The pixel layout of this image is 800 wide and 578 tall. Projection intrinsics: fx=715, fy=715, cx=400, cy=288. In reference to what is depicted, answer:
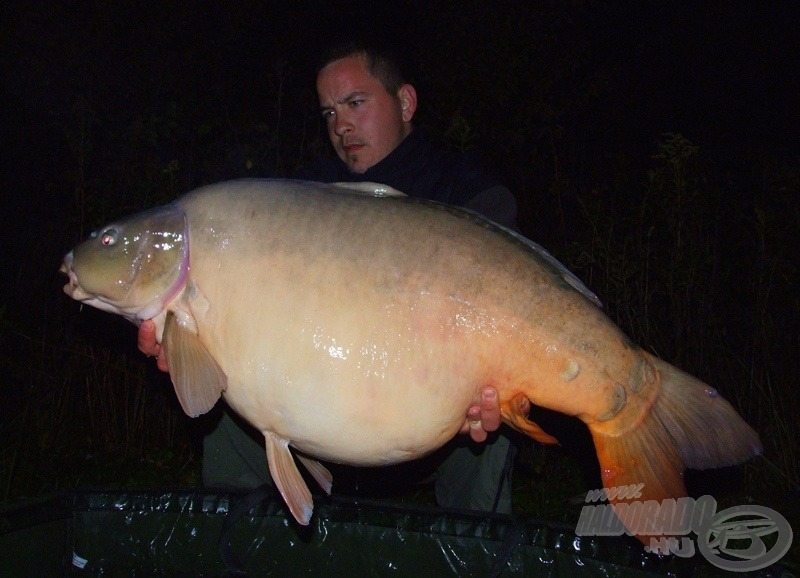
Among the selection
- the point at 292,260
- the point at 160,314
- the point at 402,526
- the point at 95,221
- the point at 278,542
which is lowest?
the point at 278,542

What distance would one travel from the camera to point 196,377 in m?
1.35

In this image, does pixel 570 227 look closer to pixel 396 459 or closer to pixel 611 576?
pixel 611 576

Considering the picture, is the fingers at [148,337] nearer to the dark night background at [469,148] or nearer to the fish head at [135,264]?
the fish head at [135,264]

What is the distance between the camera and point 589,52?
5633 millimetres

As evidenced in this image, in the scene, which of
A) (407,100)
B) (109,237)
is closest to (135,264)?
(109,237)

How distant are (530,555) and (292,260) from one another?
3.07 ft

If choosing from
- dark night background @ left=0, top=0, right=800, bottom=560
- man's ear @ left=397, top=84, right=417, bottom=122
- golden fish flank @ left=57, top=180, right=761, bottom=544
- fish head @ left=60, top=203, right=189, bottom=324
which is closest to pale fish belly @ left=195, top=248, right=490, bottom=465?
golden fish flank @ left=57, top=180, right=761, bottom=544

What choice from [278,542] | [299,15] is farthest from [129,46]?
[278,542]

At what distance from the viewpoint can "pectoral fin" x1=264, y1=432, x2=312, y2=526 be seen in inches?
53.9

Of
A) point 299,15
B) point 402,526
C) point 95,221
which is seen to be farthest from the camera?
point 299,15

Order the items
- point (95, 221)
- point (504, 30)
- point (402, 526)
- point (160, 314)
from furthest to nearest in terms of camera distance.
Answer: point (504, 30)
point (95, 221)
point (402, 526)
point (160, 314)

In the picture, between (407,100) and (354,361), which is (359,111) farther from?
(354,361)
